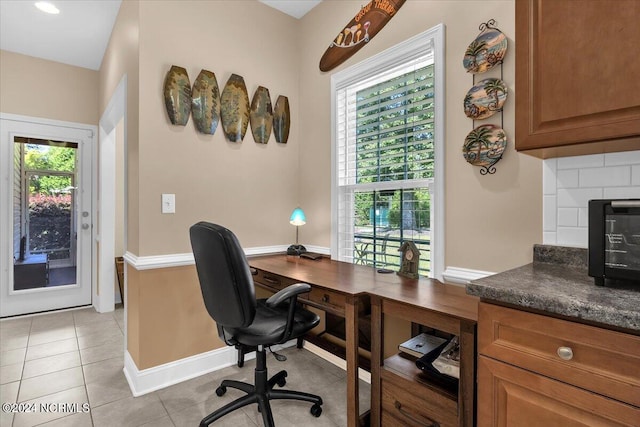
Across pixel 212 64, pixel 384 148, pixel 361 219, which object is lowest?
pixel 361 219

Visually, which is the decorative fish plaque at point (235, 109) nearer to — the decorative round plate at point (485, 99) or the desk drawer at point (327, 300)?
the desk drawer at point (327, 300)

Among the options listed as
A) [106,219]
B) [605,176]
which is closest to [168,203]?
[106,219]

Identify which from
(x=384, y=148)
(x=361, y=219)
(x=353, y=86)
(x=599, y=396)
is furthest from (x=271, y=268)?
(x=599, y=396)

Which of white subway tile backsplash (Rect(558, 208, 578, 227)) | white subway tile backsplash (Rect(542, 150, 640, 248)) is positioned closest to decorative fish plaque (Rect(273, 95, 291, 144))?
white subway tile backsplash (Rect(542, 150, 640, 248))

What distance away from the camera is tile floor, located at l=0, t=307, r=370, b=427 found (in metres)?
1.82

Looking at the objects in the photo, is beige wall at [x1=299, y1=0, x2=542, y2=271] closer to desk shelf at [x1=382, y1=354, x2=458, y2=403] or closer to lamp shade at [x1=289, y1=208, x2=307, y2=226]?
desk shelf at [x1=382, y1=354, x2=458, y2=403]

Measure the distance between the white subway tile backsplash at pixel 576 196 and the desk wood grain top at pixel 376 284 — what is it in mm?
567

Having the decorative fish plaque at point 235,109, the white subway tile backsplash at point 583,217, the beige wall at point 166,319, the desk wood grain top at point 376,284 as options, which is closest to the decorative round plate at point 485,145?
the white subway tile backsplash at point 583,217

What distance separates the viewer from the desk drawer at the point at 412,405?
1.27 metres

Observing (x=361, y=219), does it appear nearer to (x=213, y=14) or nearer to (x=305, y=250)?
(x=305, y=250)

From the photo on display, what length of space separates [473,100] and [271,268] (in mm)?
1587

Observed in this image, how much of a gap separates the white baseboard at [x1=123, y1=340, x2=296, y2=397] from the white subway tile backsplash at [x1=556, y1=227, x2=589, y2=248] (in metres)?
2.29

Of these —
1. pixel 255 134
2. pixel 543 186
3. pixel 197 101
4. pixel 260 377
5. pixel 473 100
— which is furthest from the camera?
pixel 255 134

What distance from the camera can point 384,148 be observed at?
7.27 feet
